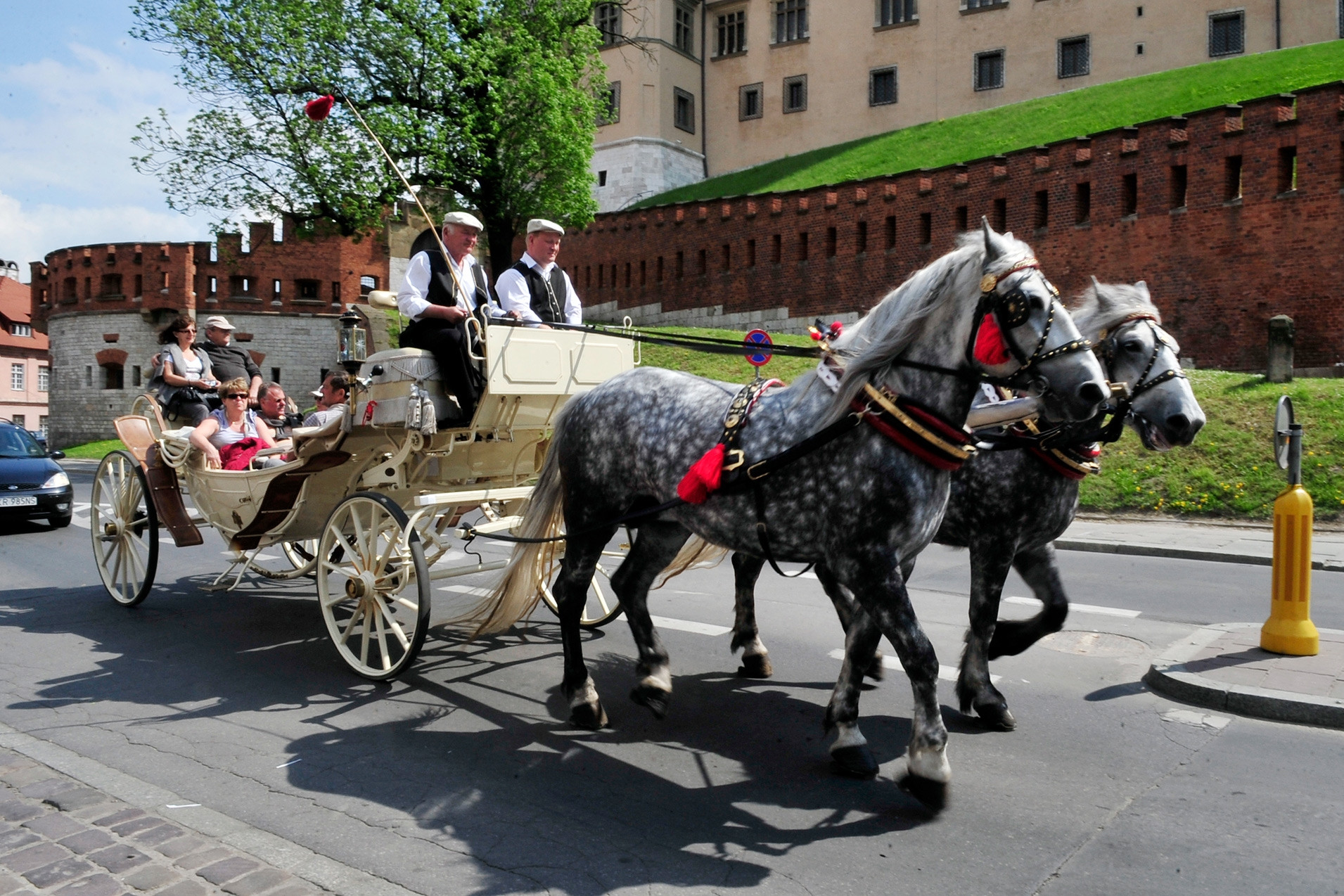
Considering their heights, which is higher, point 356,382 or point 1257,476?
point 356,382

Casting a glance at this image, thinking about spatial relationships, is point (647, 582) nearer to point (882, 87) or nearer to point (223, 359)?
point (223, 359)

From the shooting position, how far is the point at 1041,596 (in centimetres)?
550

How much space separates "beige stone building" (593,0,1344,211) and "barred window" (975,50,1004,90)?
54 millimetres

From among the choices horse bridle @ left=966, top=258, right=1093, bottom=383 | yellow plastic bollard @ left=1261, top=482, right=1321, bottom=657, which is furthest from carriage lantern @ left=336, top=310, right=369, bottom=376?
yellow plastic bollard @ left=1261, top=482, right=1321, bottom=657

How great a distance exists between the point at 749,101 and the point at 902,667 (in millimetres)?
47083

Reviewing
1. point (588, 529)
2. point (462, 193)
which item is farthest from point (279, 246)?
point (588, 529)

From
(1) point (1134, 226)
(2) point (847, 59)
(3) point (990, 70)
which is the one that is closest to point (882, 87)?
(2) point (847, 59)

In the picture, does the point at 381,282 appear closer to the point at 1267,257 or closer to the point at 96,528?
the point at 1267,257

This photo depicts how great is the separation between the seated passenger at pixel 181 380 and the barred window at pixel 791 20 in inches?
1733

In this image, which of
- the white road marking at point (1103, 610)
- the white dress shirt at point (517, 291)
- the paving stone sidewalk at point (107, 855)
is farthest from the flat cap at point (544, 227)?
the white road marking at point (1103, 610)

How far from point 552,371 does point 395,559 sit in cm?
139

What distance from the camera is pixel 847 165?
38562 mm

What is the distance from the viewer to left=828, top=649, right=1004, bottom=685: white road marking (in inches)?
230

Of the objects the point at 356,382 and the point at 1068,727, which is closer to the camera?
the point at 1068,727
